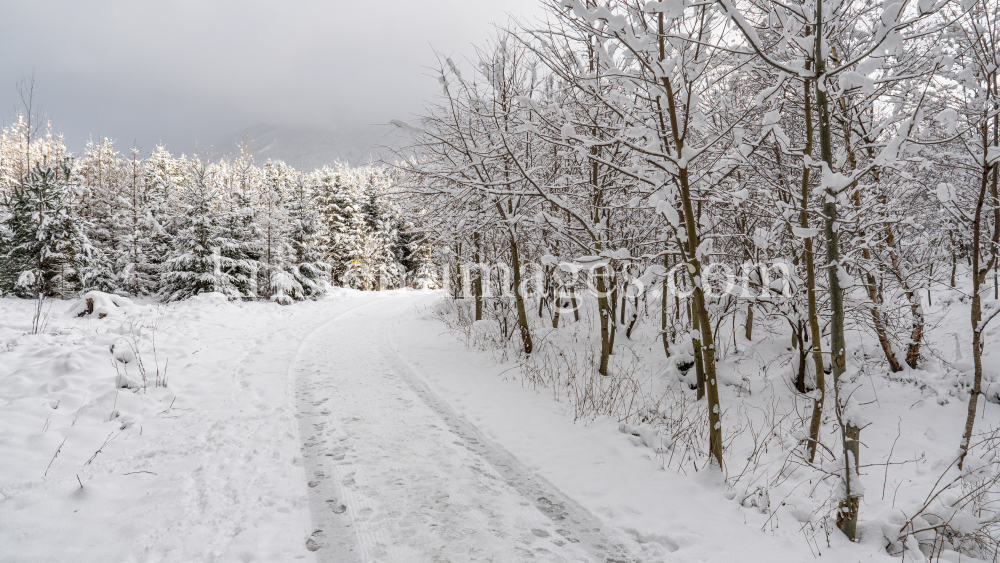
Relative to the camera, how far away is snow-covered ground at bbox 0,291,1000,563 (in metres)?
2.71

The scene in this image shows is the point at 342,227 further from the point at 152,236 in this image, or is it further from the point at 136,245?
the point at 136,245

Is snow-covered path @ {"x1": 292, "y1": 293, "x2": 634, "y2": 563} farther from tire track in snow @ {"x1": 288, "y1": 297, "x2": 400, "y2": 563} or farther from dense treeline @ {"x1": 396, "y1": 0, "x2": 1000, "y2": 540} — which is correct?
dense treeline @ {"x1": 396, "y1": 0, "x2": 1000, "y2": 540}

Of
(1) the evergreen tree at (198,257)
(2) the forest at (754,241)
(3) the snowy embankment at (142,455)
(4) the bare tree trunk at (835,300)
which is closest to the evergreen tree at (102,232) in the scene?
(1) the evergreen tree at (198,257)

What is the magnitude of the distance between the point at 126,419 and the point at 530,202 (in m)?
6.28

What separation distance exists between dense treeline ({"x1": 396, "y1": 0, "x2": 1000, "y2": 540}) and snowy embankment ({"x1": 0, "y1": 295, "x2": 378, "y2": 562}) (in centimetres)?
321

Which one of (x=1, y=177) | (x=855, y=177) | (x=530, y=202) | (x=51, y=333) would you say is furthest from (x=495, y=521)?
(x=1, y=177)

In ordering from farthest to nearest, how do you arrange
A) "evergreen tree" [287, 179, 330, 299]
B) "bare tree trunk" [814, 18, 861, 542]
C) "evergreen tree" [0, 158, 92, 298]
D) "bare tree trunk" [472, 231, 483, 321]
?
1. "evergreen tree" [287, 179, 330, 299]
2. "evergreen tree" [0, 158, 92, 298]
3. "bare tree trunk" [472, 231, 483, 321]
4. "bare tree trunk" [814, 18, 861, 542]

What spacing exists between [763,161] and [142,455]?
Result: 7.49 m

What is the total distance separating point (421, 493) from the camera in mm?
3328

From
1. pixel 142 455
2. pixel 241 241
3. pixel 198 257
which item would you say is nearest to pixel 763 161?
pixel 142 455

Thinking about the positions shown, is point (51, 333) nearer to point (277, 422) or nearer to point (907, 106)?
point (277, 422)

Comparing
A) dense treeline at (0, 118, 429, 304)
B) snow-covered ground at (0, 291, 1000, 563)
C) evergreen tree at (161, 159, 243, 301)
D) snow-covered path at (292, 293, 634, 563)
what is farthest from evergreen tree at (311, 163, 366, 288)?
snow-covered path at (292, 293, 634, 563)

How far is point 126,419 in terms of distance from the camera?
4422 millimetres

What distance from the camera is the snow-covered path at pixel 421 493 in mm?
2730
